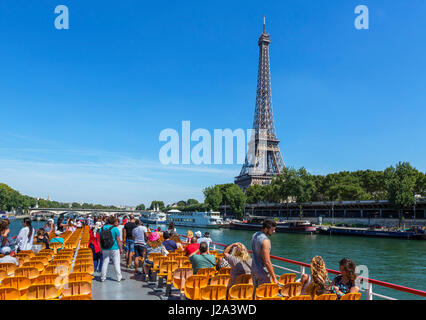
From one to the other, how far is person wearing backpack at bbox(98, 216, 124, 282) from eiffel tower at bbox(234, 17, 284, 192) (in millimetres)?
120188

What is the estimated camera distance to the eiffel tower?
130125mm

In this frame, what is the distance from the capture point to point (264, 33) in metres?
138

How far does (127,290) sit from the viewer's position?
373 inches

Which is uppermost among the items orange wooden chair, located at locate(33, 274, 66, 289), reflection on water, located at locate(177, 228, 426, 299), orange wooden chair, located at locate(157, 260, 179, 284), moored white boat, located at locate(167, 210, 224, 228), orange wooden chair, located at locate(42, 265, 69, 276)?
orange wooden chair, located at locate(33, 274, 66, 289)

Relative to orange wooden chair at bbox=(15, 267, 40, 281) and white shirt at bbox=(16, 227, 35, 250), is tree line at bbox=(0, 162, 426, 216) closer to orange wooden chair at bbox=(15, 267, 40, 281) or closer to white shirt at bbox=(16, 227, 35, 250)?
white shirt at bbox=(16, 227, 35, 250)

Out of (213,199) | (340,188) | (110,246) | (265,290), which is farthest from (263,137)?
(265,290)

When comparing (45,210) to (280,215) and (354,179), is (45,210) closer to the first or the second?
(280,215)

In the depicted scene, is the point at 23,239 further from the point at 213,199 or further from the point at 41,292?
the point at 213,199

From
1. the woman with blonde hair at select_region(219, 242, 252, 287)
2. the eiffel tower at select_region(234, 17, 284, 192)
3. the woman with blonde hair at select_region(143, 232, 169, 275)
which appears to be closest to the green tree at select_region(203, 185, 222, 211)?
the eiffel tower at select_region(234, 17, 284, 192)

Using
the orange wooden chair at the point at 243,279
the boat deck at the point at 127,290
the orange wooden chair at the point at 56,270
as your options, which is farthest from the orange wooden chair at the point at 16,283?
the orange wooden chair at the point at 243,279

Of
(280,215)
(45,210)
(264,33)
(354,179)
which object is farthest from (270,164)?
(45,210)

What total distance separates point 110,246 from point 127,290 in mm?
1446

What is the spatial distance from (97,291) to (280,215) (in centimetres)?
10946
